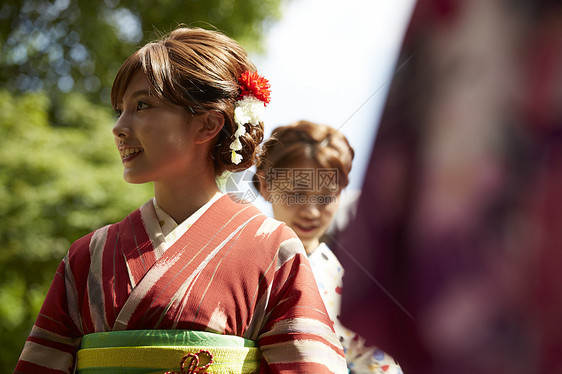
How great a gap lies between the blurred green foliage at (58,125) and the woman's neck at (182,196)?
2.26 metres

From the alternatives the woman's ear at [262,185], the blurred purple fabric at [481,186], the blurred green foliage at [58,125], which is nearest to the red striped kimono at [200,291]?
the woman's ear at [262,185]

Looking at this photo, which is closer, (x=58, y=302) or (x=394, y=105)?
(x=394, y=105)

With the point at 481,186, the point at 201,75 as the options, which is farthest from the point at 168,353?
the point at 481,186

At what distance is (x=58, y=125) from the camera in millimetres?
4652

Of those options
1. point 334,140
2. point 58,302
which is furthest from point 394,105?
point 58,302

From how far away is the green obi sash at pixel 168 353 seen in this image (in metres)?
0.98

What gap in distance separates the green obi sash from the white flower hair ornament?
1.29 feet

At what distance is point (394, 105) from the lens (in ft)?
2.24

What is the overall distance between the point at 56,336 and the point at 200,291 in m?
0.35

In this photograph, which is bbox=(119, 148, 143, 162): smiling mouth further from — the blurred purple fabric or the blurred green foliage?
the blurred green foliage

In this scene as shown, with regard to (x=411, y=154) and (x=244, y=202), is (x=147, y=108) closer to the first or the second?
(x=244, y=202)

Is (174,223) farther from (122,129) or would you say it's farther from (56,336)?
(56,336)

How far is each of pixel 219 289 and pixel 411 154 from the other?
1.78 feet

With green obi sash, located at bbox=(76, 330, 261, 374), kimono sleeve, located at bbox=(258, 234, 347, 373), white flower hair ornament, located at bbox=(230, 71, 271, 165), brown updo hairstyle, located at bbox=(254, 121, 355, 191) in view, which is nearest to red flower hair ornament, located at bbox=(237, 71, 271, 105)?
white flower hair ornament, located at bbox=(230, 71, 271, 165)
